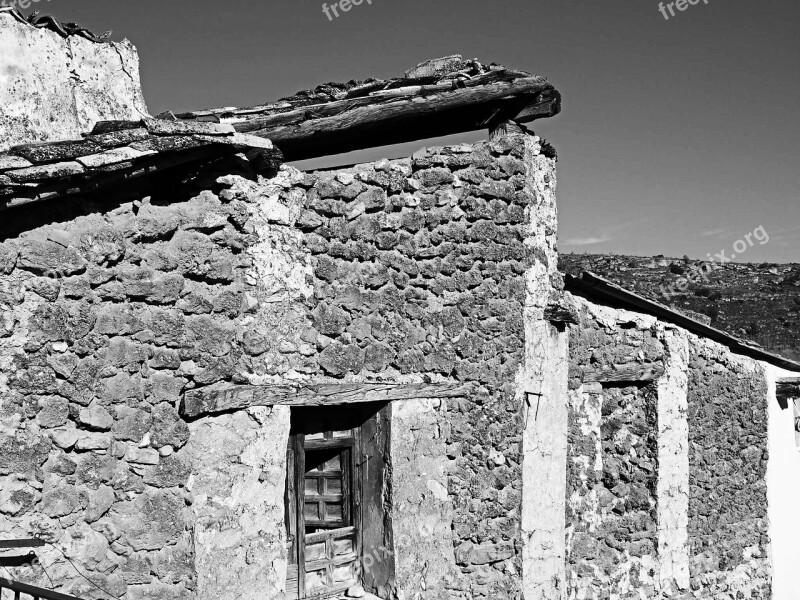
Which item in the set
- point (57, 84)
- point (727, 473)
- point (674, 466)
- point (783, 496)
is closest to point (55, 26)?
point (57, 84)

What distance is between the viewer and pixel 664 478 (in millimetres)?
7758

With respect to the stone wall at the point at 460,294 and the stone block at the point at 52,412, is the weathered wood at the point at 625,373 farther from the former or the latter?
the stone block at the point at 52,412

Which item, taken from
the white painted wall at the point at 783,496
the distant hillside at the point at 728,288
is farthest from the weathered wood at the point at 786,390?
the distant hillside at the point at 728,288

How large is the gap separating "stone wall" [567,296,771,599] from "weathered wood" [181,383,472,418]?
7.99ft

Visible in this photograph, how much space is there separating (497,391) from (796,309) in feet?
48.5

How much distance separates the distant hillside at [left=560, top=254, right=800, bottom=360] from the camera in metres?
15.8

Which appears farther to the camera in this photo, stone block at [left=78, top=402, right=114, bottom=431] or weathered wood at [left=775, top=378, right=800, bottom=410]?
weathered wood at [left=775, top=378, right=800, bottom=410]

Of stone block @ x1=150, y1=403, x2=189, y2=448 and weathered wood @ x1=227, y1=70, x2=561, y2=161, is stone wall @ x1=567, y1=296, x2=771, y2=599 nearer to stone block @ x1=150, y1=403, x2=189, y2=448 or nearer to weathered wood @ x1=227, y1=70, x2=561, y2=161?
weathered wood @ x1=227, y1=70, x2=561, y2=161

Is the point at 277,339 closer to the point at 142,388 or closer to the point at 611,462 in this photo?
the point at 142,388

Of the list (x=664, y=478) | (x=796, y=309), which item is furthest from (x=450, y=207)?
(x=796, y=309)

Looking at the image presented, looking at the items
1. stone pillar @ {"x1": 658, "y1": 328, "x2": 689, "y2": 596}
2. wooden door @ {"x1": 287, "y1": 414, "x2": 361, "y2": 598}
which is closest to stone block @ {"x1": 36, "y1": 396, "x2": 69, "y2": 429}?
wooden door @ {"x1": 287, "y1": 414, "x2": 361, "y2": 598}

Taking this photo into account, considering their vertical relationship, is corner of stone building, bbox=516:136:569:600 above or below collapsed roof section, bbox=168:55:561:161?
below

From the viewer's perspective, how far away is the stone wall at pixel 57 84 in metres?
5.59

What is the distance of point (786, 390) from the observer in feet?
32.3
